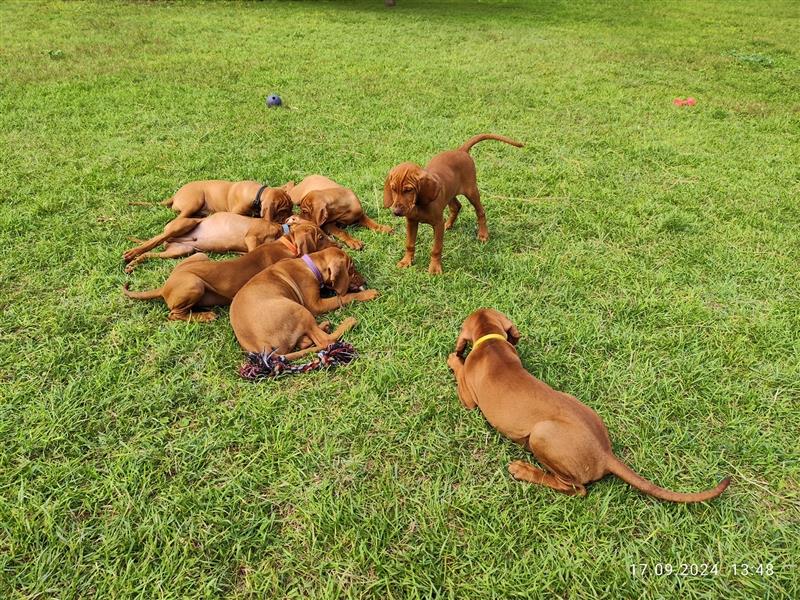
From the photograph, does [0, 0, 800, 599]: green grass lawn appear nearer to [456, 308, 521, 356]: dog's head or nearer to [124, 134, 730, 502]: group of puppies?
[124, 134, 730, 502]: group of puppies

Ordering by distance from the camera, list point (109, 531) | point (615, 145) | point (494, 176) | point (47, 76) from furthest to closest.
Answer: point (47, 76), point (615, 145), point (494, 176), point (109, 531)

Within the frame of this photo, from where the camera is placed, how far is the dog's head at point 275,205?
5.11 meters

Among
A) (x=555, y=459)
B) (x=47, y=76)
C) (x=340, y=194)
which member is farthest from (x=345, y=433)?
(x=47, y=76)

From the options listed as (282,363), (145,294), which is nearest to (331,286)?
(282,363)

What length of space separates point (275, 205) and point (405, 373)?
2.60m

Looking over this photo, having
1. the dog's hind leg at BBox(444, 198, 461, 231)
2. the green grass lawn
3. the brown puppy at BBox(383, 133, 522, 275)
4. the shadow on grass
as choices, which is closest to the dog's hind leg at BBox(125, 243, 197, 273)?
the green grass lawn

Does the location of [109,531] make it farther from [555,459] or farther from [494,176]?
[494,176]

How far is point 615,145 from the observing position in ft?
24.7

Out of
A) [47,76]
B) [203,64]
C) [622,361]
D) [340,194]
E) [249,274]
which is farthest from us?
[203,64]

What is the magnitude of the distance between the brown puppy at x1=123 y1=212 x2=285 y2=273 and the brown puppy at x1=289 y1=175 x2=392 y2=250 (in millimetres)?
370

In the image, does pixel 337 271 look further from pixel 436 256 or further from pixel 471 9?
pixel 471 9

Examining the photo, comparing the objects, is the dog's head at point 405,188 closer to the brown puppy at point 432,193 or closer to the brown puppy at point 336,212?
the brown puppy at point 432,193

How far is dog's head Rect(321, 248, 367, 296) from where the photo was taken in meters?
4.03

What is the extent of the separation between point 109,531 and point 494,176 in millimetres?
5567
